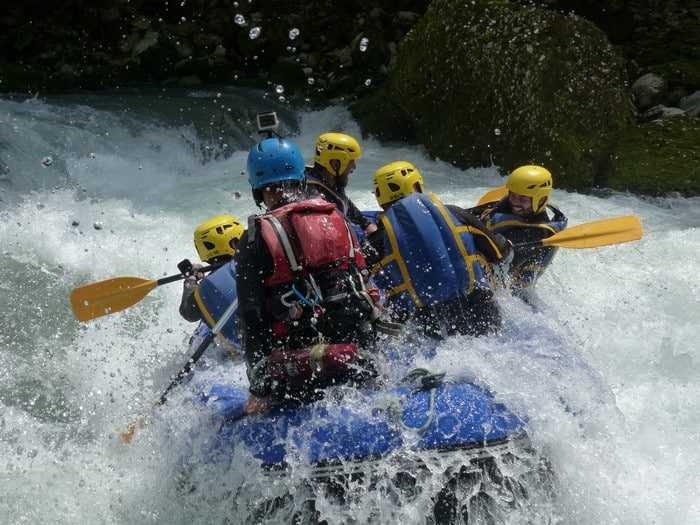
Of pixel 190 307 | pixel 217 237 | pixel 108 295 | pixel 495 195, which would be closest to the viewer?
pixel 190 307

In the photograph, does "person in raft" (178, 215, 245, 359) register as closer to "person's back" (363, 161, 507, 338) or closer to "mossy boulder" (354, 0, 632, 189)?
"person's back" (363, 161, 507, 338)

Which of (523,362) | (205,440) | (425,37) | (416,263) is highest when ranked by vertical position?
(416,263)

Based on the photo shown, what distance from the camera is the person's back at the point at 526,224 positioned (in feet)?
16.1

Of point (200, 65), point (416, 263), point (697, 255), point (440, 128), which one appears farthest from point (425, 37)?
point (416, 263)

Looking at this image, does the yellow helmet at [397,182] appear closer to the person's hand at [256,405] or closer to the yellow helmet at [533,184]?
the yellow helmet at [533,184]

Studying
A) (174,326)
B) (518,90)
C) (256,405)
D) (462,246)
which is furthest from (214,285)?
(518,90)

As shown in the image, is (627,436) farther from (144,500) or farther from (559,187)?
(559,187)

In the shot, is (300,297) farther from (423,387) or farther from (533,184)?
(533,184)

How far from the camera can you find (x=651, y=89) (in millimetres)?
10461

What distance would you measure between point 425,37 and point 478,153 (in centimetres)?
192

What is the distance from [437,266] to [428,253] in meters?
0.08

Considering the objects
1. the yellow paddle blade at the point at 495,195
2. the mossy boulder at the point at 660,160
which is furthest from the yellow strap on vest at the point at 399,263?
the mossy boulder at the point at 660,160

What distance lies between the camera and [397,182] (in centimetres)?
438

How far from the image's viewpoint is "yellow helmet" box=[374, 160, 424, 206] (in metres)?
4.38
